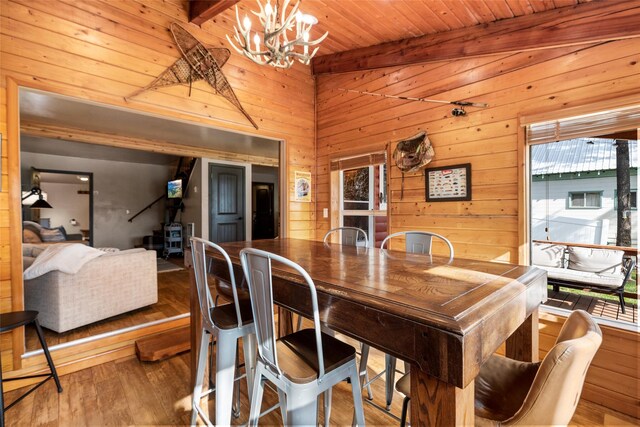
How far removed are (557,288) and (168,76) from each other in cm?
407

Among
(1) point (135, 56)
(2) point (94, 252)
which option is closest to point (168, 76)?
(1) point (135, 56)

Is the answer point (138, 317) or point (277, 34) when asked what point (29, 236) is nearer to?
point (138, 317)

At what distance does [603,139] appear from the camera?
2.19 m

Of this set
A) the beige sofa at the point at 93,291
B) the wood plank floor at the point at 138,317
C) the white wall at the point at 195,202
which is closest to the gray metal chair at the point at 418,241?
the wood plank floor at the point at 138,317

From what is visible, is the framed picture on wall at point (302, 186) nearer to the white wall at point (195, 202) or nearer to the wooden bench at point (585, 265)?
the wooden bench at point (585, 265)

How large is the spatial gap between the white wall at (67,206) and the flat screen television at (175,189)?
335cm

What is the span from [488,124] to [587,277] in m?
1.48

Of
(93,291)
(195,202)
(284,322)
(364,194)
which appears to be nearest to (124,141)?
(195,202)

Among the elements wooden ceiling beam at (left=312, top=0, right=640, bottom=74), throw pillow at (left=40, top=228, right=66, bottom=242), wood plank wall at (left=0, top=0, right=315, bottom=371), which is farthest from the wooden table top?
throw pillow at (left=40, top=228, right=66, bottom=242)

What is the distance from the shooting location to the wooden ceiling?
2254 millimetres

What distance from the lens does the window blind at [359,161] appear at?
3.54 m

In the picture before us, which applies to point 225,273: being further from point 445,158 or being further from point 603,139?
point 603,139

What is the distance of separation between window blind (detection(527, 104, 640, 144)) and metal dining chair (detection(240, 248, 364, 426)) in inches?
91.4

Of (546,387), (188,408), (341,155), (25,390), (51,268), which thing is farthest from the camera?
(341,155)
